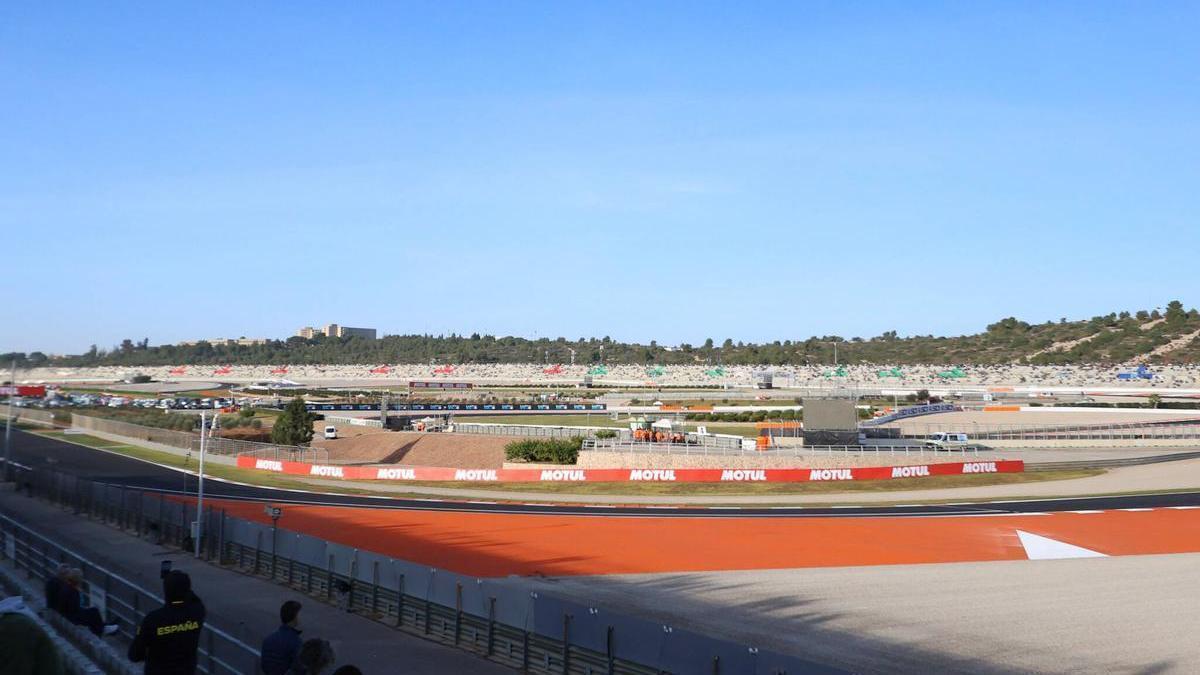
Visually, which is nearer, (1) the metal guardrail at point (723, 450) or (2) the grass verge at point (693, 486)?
(2) the grass verge at point (693, 486)

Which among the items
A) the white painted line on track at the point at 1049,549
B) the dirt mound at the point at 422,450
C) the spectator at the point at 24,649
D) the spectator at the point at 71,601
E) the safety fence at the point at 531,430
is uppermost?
the spectator at the point at 24,649

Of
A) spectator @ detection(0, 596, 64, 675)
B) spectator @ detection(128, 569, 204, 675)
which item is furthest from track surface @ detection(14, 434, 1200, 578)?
spectator @ detection(0, 596, 64, 675)

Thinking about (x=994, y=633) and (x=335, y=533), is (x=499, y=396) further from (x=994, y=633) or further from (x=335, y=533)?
(x=994, y=633)

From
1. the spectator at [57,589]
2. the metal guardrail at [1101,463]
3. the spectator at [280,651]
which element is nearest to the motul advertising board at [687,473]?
the metal guardrail at [1101,463]

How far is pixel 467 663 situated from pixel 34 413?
74160 mm

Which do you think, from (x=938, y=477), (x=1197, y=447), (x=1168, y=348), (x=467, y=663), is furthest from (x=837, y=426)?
(x=1168, y=348)

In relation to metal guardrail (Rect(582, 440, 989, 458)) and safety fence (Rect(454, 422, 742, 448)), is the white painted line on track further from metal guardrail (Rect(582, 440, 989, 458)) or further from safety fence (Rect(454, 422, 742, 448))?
safety fence (Rect(454, 422, 742, 448))

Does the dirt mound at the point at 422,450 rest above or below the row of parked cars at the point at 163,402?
below

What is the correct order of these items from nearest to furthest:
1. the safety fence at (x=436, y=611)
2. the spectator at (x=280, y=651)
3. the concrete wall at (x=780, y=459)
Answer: the spectator at (x=280, y=651)
the safety fence at (x=436, y=611)
the concrete wall at (x=780, y=459)

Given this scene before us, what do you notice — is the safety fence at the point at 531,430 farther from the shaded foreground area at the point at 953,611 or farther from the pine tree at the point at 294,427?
the shaded foreground area at the point at 953,611

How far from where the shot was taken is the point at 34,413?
7656 cm

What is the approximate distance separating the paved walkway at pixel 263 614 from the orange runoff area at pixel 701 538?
7.00 meters

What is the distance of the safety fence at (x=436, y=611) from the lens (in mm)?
13783

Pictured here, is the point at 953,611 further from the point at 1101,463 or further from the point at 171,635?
the point at 1101,463
